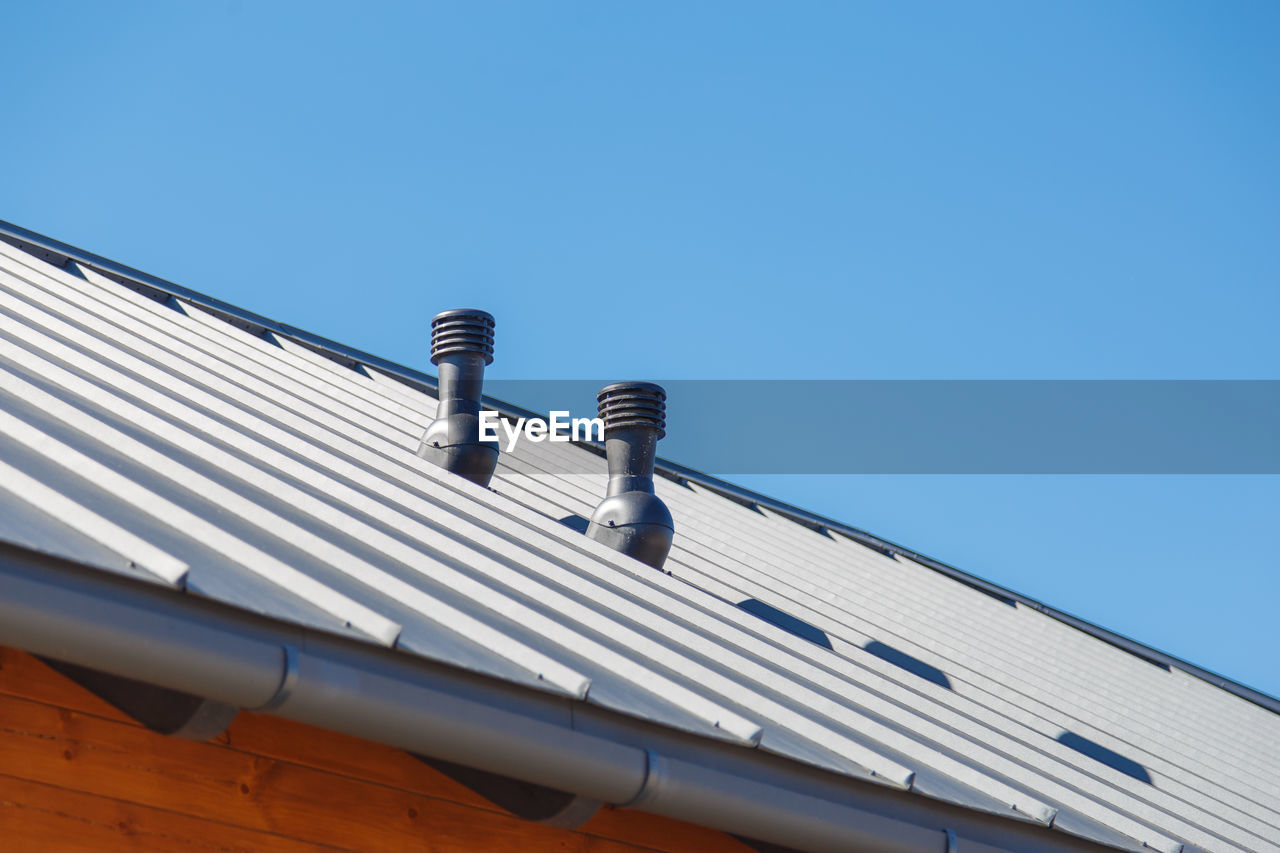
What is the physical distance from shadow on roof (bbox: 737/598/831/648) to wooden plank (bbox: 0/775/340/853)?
134 inches

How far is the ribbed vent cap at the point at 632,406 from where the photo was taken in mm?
6191

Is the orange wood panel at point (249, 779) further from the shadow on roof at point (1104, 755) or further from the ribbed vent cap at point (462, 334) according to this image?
the ribbed vent cap at point (462, 334)

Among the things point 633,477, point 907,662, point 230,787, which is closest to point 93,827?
point 230,787

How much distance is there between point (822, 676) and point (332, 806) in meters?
2.17

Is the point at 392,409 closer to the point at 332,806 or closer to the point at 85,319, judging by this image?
the point at 85,319

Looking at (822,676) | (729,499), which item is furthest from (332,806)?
(729,499)

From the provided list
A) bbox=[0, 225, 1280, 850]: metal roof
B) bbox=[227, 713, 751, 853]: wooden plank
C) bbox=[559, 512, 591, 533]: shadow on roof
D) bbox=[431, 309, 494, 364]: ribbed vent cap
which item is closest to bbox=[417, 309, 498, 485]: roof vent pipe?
bbox=[431, 309, 494, 364]: ribbed vent cap

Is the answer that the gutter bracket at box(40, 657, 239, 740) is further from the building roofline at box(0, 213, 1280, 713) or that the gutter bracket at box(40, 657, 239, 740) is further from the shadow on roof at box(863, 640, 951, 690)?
the building roofline at box(0, 213, 1280, 713)

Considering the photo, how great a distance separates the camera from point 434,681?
2547mm

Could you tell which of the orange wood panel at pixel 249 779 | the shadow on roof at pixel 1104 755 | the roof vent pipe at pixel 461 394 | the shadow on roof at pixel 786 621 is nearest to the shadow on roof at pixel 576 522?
the roof vent pipe at pixel 461 394

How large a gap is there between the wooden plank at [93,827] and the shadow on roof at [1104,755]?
4.32m

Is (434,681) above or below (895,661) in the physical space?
below

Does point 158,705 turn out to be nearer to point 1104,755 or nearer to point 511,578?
point 511,578

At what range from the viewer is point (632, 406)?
6.23 metres
